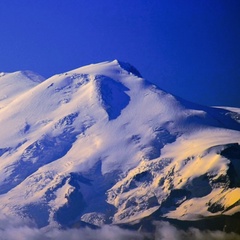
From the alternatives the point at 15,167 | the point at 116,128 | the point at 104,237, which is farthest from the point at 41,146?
the point at 104,237

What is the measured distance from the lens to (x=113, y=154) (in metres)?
125

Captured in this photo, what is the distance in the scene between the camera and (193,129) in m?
131

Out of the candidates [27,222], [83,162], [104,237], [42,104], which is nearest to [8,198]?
[27,222]

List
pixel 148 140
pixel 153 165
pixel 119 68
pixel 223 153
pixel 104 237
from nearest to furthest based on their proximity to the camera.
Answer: pixel 104 237, pixel 223 153, pixel 153 165, pixel 148 140, pixel 119 68

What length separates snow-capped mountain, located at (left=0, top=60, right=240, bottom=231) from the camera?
111875 mm

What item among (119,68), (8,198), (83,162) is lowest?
(8,198)

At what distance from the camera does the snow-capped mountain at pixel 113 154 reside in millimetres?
111875

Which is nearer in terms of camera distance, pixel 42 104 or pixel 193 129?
pixel 193 129

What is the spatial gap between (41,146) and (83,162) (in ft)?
45.2

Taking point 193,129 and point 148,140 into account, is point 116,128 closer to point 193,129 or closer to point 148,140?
point 148,140

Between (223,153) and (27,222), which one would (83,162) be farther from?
(223,153)

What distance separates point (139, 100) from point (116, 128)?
45.2 ft

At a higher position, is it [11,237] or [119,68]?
[119,68]

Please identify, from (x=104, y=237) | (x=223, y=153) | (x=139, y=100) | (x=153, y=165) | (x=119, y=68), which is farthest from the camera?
(x=119, y=68)
